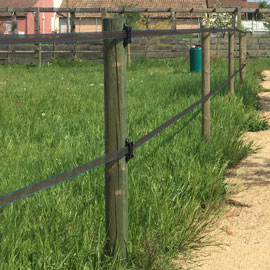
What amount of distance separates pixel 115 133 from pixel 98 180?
1.23 m

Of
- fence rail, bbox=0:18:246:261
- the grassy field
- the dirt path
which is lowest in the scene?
the dirt path

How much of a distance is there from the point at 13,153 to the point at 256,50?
59.3 feet

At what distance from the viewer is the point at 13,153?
5.77 meters

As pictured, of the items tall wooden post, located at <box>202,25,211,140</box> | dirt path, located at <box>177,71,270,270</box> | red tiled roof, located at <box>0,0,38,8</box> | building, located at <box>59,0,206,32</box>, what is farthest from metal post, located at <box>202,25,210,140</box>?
red tiled roof, located at <box>0,0,38,8</box>

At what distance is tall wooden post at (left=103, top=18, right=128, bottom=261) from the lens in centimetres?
296

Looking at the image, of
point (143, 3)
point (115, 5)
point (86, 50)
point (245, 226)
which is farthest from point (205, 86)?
point (143, 3)

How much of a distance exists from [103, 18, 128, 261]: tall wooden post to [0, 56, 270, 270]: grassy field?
0.09 meters

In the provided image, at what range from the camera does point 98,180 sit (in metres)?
4.21

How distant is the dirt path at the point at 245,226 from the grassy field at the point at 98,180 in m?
0.13

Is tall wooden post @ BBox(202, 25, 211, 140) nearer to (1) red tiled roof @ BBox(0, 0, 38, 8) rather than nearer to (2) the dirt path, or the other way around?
(2) the dirt path

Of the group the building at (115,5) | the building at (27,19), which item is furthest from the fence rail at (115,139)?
the building at (115,5)

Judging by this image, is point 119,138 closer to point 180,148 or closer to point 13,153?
point 180,148

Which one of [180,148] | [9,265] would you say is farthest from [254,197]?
[9,265]

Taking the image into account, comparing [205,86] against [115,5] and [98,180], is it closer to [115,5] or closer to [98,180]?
[98,180]
